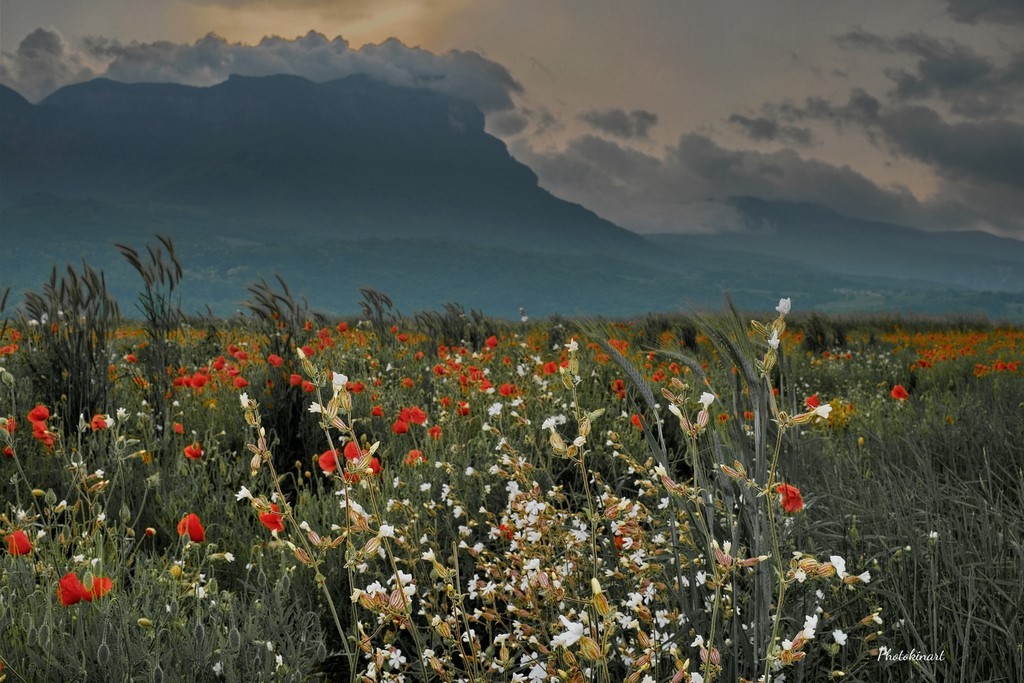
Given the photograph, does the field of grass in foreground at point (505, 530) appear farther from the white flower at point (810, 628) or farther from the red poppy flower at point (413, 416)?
the red poppy flower at point (413, 416)

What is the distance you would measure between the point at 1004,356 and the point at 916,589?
9049 mm

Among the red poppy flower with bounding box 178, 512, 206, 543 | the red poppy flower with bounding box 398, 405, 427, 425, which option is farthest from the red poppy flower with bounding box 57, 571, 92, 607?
the red poppy flower with bounding box 398, 405, 427, 425

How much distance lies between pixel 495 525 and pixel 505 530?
0.59 meters

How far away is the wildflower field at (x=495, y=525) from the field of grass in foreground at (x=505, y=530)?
2cm

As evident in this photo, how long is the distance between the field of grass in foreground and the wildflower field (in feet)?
0.06

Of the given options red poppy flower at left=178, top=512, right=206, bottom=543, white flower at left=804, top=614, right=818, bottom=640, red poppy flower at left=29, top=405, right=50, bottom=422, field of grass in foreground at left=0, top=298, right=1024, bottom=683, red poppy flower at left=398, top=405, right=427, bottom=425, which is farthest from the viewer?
red poppy flower at left=398, top=405, right=427, bottom=425

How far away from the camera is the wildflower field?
1698 millimetres

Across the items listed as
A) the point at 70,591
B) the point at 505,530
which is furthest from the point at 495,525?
the point at 70,591

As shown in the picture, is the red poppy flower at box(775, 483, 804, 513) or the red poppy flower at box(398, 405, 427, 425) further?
the red poppy flower at box(398, 405, 427, 425)

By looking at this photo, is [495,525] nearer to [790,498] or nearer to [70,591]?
[790,498]

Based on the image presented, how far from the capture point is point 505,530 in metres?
2.77

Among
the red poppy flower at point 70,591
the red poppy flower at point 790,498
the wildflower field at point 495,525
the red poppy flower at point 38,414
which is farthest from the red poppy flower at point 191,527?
the red poppy flower at point 790,498

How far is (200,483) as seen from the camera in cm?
426

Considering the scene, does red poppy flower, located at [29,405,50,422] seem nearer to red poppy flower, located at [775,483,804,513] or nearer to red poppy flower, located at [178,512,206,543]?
red poppy flower, located at [178,512,206,543]
